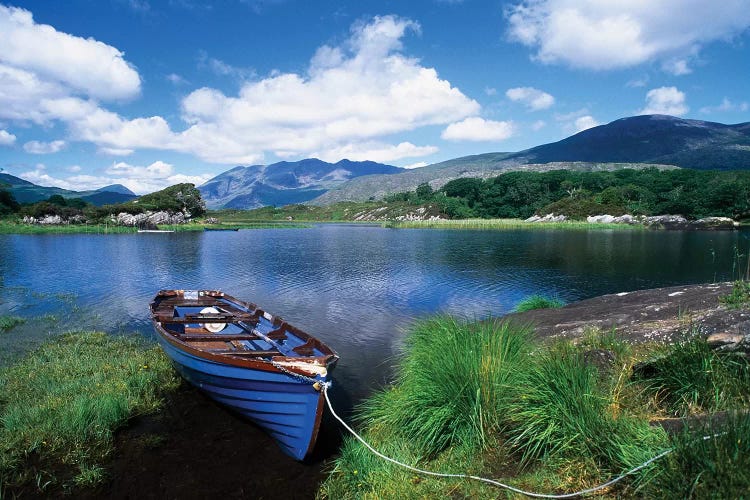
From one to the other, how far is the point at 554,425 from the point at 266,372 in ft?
17.8

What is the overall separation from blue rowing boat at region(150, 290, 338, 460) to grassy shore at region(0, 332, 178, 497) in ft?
4.02

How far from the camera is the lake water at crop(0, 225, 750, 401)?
17.7 metres

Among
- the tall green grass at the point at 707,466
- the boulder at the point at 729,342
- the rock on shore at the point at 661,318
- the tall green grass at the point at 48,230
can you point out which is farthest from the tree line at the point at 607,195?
the tall green grass at the point at 707,466

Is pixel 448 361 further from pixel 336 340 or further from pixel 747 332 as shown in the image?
pixel 336 340

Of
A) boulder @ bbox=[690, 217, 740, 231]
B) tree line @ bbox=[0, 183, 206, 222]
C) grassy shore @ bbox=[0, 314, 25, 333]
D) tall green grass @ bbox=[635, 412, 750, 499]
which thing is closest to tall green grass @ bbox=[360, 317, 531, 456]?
tall green grass @ bbox=[635, 412, 750, 499]

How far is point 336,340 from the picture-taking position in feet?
54.6

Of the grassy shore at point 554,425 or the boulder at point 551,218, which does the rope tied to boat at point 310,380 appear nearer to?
the grassy shore at point 554,425

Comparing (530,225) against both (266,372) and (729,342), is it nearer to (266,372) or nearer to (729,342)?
(729,342)

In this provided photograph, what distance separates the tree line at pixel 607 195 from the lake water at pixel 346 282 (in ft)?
255

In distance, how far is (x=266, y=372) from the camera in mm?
8281

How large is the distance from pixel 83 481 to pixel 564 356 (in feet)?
28.7

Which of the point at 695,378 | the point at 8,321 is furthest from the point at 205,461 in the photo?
the point at 8,321

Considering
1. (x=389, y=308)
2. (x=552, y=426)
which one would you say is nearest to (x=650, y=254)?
(x=389, y=308)

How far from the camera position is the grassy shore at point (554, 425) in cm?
407
